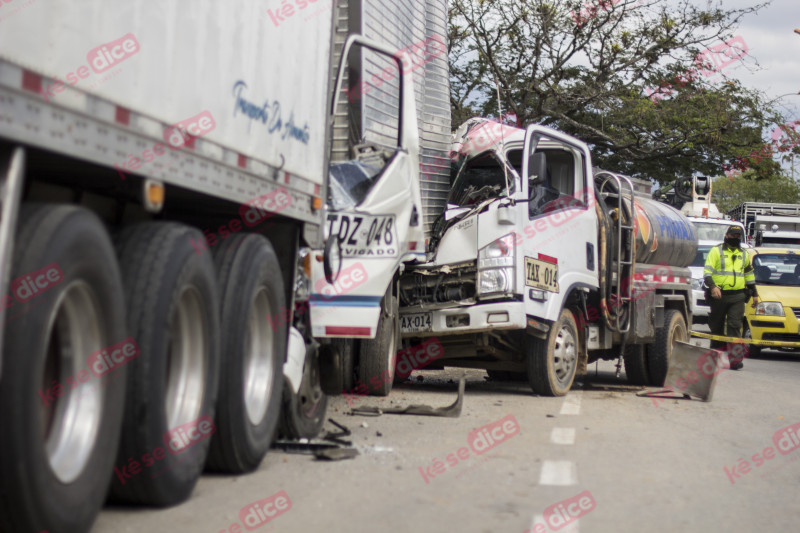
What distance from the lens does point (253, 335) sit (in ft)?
20.4

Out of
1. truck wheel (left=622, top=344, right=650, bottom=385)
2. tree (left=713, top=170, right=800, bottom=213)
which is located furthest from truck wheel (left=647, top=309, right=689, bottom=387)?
tree (left=713, top=170, right=800, bottom=213)

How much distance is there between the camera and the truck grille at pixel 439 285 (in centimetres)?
1070

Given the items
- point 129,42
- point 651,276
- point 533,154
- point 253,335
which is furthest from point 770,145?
point 129,42

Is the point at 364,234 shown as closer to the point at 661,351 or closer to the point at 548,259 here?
the point at 548,259

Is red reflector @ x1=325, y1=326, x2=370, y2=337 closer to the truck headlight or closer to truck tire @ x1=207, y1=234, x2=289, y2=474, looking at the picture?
truck tire @ x1=207, y1=234, x2=289, y2=474

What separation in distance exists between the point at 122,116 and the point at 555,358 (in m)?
7.64

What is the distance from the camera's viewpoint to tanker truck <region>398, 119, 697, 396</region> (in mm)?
10516

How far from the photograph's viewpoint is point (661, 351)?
13.6m

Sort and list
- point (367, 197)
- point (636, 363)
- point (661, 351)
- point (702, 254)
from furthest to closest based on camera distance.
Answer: point (702, 254)
point (636, 363)
point (661, 351)
point (367, 197)

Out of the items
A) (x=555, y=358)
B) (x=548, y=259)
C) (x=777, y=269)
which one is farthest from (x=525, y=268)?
(x=777, y=269)

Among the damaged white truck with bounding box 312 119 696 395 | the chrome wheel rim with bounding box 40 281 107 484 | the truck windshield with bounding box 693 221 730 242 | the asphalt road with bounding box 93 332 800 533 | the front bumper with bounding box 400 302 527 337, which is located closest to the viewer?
the chrome wheel rim with bounding box 40 281 107 484

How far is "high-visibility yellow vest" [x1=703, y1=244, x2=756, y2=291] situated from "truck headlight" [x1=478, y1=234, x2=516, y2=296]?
750 centimetres

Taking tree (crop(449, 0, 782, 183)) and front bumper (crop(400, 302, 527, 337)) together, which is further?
tree (crop(449, 0, 782, 183))

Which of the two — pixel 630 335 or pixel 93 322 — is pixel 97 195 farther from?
pixel 630 335
